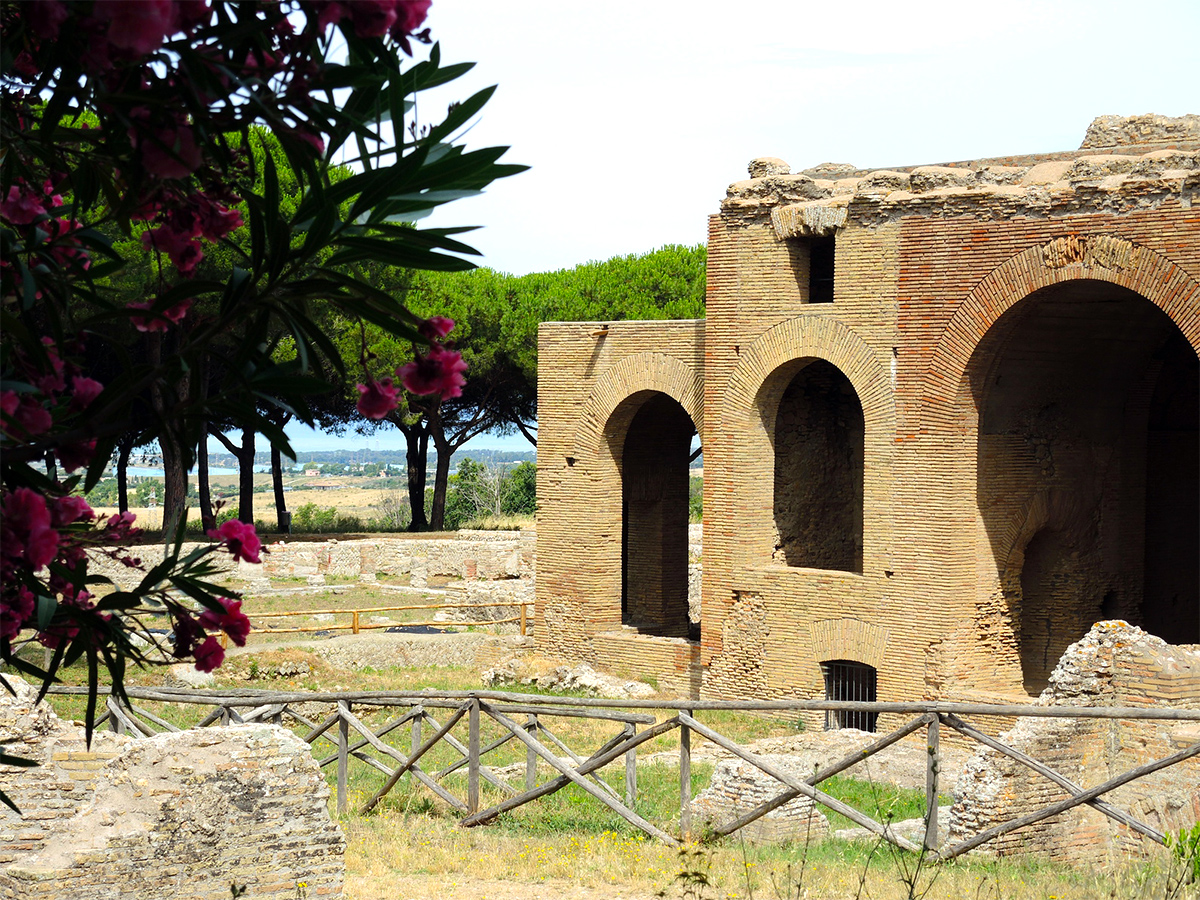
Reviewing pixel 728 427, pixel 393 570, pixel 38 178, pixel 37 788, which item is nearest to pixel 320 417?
pixel 393 570

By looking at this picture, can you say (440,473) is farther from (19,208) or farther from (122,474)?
(19,208)

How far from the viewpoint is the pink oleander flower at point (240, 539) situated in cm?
318

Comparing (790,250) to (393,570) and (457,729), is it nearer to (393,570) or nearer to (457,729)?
(457,729)

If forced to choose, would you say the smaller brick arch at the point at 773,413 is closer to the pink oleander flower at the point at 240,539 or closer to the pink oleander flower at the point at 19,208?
the pink oleander flower at the point at 240,539

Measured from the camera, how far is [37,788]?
26.7 ft

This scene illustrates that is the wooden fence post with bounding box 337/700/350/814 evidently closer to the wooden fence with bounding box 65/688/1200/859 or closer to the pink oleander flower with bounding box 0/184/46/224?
the wooden fence with bounding box 65/688/1200/859

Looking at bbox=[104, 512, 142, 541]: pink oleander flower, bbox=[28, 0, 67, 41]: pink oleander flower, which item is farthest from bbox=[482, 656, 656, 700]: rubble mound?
bbox=[28, 0, 67, 41]: pink oleander flower

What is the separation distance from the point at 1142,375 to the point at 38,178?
54.3 feet

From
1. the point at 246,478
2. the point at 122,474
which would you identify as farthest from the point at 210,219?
the point at 246,478

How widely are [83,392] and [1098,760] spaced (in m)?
10.1

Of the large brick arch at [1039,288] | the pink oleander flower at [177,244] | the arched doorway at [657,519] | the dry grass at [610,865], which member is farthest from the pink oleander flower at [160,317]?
the arched doorway at [657,519]

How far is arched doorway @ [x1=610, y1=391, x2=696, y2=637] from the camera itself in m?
20.7

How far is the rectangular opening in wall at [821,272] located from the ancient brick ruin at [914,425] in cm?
5

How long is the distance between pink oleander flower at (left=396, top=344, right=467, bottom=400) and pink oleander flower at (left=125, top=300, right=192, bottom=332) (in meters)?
0.56
